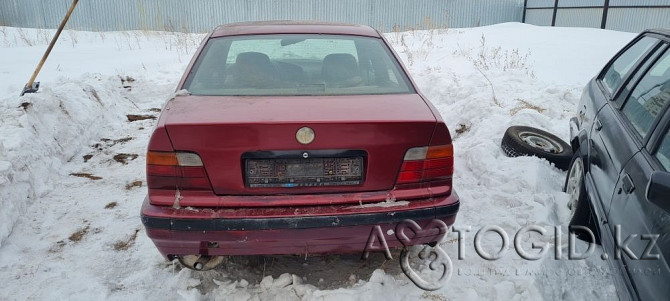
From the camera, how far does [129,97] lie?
23.9 ft

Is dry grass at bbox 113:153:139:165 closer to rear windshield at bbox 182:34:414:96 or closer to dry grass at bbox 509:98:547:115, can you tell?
rear windshield at bbox 182:34:414:96

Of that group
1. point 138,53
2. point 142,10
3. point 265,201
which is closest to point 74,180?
point 265,201

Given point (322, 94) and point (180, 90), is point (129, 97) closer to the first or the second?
point (180, 90)

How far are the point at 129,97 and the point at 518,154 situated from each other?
6.09 metres

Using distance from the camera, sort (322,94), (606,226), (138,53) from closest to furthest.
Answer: (606,226), (322,94), (138,53)

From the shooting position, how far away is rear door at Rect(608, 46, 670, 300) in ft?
5.59

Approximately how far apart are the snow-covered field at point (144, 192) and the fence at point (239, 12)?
10.5m

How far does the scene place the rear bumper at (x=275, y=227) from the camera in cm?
216

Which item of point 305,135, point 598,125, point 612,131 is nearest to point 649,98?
point 612,131

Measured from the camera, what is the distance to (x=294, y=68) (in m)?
2.97

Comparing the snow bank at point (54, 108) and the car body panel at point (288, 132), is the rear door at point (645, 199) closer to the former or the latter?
the car body panel at point (288, 132)

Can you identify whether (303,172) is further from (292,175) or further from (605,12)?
(605,12)

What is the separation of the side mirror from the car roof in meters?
2.18

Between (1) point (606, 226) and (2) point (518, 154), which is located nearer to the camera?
(1) point (606, 226)
